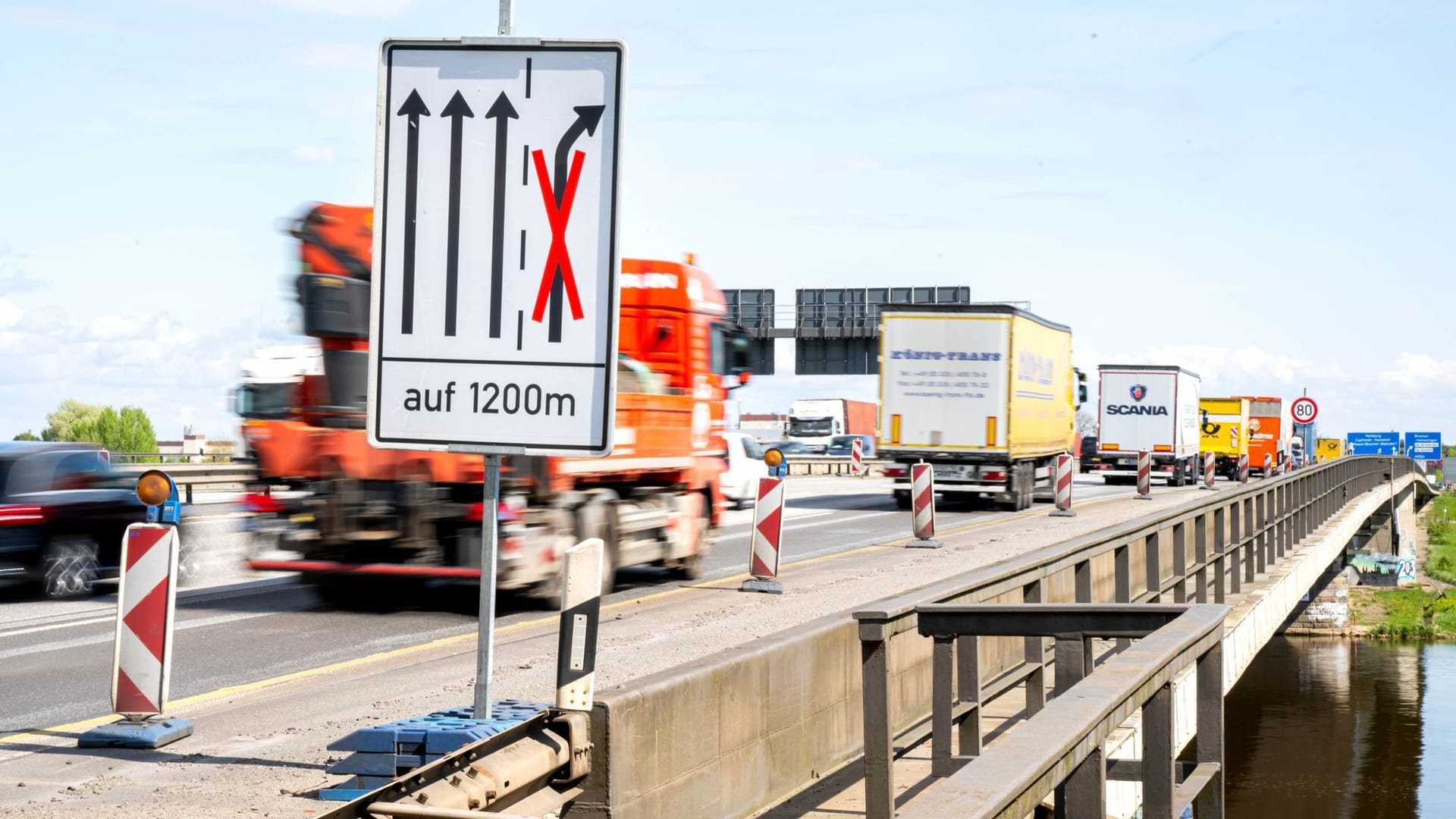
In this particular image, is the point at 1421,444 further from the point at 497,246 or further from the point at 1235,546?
the point at 497,246

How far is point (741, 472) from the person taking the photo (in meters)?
33.0

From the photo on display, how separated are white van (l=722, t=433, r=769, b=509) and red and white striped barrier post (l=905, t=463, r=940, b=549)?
9.89 m

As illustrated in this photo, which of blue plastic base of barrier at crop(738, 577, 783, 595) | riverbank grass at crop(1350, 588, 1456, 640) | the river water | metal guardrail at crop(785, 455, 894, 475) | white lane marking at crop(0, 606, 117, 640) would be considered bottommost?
the river water

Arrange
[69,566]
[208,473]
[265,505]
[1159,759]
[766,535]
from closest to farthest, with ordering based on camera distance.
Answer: [1159,759]
[265,505]
[69,566]
[766,535]
[208,473]

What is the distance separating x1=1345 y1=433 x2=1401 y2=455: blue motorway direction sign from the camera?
2825 inches

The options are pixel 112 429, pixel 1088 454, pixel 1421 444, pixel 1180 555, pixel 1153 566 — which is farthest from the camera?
pixel 112 429

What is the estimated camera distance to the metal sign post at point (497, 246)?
527cm

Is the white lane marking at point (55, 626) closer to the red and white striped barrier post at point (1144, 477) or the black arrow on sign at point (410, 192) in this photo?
the black arrow on sign at point (410, 192)

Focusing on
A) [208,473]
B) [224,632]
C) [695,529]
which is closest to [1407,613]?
[208,473]

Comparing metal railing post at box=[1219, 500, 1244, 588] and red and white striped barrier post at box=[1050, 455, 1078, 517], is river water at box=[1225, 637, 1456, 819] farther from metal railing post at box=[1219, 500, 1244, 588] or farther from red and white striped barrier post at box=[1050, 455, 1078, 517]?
metal railing post at box=[1219, 500, 1244, 588]

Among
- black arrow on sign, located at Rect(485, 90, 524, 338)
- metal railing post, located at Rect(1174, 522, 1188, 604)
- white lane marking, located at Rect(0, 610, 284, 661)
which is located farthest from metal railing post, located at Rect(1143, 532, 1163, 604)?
white lane marking, located at Rect(0, 610, 284, 661)

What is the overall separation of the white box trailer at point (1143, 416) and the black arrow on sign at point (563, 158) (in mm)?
43562

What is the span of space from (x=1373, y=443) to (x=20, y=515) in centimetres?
6835

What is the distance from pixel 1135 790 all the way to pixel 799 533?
17.5m
